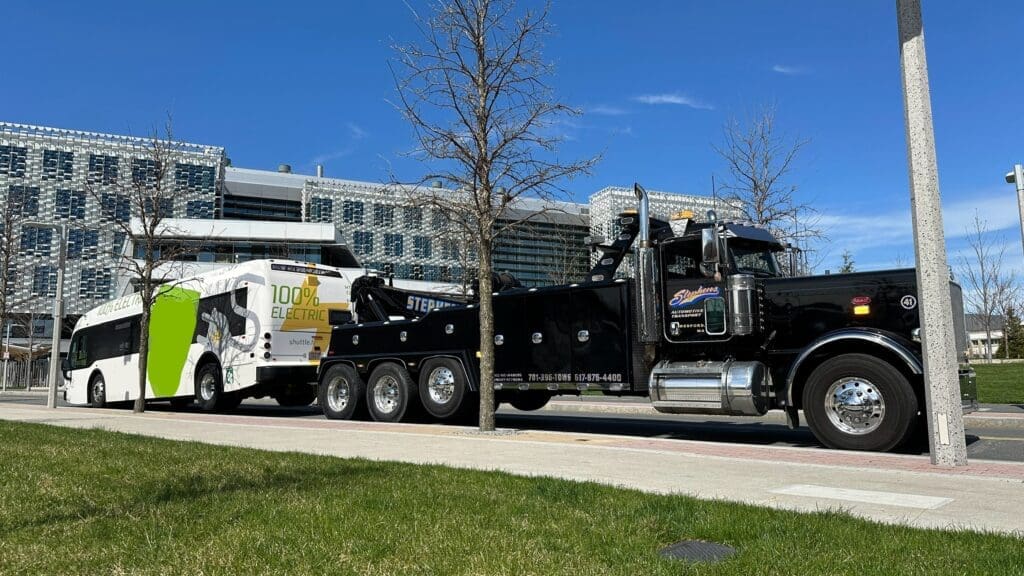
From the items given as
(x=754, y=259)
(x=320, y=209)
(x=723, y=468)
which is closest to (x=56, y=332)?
(x=754, y=259)

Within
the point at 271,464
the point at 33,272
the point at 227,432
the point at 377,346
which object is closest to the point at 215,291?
the point at 377,346

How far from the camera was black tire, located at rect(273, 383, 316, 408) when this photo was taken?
17.8 m

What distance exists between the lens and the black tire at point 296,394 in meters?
17.8

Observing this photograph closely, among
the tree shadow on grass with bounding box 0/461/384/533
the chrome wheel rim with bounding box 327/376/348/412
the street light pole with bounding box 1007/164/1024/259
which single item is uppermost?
the street light pole with bounding box 1007/164/1024/259

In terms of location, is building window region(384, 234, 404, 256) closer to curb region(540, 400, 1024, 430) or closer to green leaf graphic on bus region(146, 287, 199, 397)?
green leaf graphic on bus region(146, 287, 199, 397)

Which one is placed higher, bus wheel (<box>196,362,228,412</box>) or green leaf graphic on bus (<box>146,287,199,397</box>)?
green leaf graphic on bus (<box>146,287,199,397</box>)

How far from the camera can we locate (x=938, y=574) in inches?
142

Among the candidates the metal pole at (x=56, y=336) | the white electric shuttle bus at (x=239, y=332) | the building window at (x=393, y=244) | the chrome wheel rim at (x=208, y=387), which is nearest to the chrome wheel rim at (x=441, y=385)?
the white electric shuttle bus at (x=239, y=332)

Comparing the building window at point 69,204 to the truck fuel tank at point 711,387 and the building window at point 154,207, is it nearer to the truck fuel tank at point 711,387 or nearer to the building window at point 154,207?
the building window at point 154,207

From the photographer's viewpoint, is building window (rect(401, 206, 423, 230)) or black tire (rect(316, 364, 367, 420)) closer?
building window (rect(401, 206, 423, 230))

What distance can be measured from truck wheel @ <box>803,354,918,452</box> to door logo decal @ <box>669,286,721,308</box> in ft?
5.52

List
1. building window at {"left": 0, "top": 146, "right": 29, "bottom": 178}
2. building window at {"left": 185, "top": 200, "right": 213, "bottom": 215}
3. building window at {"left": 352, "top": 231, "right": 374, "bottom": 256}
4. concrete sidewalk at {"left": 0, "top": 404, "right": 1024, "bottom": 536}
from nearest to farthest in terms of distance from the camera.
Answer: concrete sidewalk at {"left": 0, "top": 404, "right": 1024, "bottom": 536} < building window at {"left": 0, "top": 146, "right": 29, "bottom": 178} < building window at {"left": 185, "top": 200, "right": 213, "bottom": 215} < building window at {"left": 352, "top": 231, "right": 374, "bottom": 256}

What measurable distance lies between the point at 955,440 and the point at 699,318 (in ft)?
11.2

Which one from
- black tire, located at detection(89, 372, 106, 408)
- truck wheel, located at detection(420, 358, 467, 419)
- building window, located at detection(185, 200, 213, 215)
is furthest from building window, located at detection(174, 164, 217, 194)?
truck wheel, located at detection(420, 358, 467, 419)
